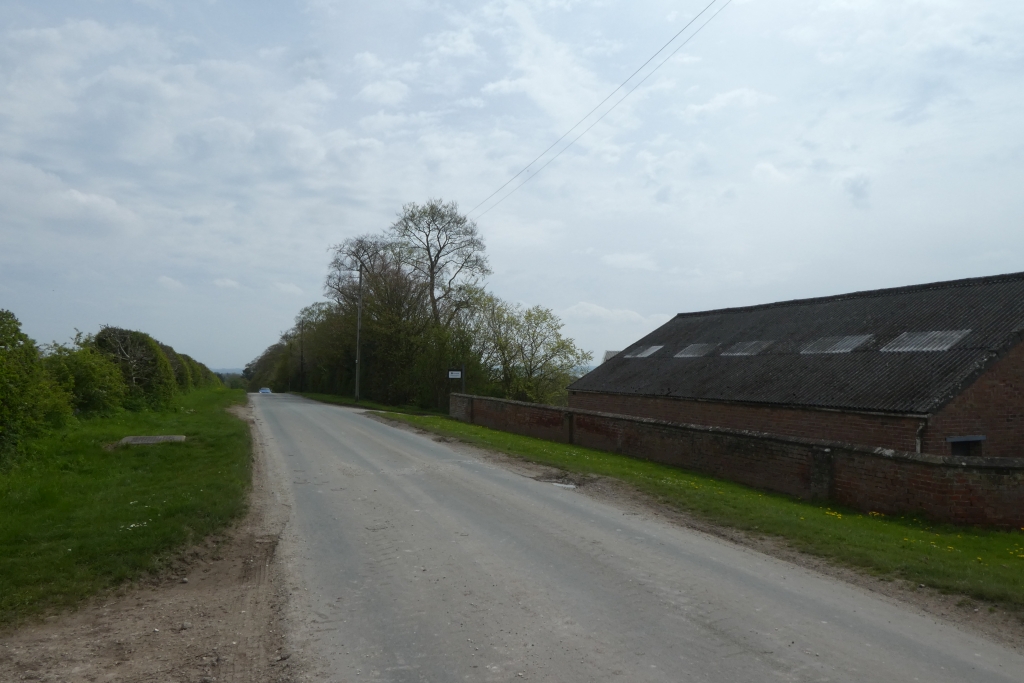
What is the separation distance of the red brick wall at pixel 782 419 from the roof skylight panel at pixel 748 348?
3.16 metres

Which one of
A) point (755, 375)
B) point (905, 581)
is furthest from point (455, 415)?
point (905, 581)

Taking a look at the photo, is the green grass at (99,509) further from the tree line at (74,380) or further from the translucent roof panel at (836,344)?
the translucent roof panel at (836,344)

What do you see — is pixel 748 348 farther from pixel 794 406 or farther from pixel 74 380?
pixel 74 380

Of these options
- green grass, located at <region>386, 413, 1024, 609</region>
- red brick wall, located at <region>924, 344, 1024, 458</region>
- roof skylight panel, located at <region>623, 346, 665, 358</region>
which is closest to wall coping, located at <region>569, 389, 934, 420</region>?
red brick wall, located at <region>924, 344, 1024, 458</region>

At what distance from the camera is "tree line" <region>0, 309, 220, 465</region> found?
45.2ft

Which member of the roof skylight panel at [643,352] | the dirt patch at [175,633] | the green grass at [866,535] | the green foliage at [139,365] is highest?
the roof skylight panel at [643,352]

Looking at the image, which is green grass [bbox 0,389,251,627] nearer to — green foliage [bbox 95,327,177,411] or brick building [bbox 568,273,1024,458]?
green foliage [bbox 95,327,177,411]

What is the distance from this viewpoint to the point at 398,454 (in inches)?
671

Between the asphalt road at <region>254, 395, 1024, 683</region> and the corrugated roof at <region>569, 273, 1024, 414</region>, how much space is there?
468 inches

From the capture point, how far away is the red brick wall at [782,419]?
1773cm

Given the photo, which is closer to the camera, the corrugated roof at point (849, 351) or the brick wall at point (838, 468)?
the brick wall at point (838, 468)

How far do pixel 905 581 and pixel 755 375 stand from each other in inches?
670

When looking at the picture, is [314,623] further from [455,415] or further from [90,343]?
[455,415]

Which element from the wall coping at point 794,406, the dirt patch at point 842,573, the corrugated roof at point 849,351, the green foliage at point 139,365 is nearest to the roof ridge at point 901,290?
the corrugated roof at point 849,351
